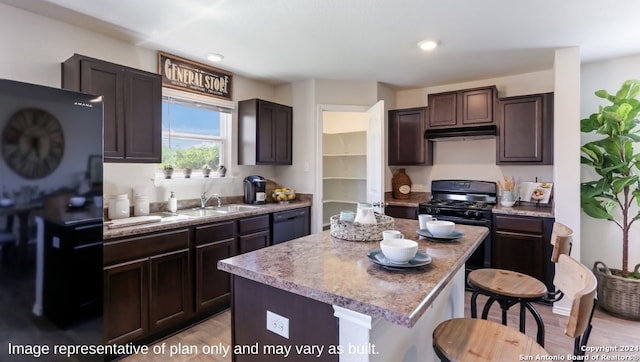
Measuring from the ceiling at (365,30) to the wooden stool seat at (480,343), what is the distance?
192 cm

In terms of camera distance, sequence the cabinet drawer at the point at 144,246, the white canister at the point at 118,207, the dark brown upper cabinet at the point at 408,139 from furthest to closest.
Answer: the dark brown upper cabinet at the point at 408,139
the white canister at the point at 118,207
the cabinet drawer at the point at 144,246

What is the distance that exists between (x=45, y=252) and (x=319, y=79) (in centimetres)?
309

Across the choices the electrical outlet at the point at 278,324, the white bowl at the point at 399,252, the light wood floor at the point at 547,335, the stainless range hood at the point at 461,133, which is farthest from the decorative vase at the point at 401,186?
the electrical outlet at the point at 278,324

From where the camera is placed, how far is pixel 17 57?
2230 mm

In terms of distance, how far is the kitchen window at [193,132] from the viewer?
125 inches

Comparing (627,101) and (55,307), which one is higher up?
(627,101)

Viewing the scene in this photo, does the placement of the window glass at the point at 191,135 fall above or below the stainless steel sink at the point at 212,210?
above

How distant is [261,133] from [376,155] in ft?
4.29

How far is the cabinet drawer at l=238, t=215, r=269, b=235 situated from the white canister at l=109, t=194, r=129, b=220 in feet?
3.03

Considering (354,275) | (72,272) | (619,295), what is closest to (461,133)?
(619,295)

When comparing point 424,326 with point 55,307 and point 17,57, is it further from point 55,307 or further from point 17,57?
point 17,57

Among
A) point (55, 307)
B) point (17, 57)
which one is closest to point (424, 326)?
point (55, 307)

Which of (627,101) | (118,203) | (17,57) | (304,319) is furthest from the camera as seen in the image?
(627,101)

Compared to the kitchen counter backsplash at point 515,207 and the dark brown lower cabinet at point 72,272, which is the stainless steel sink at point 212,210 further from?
the kitchen counter backsplash at point 515,207
